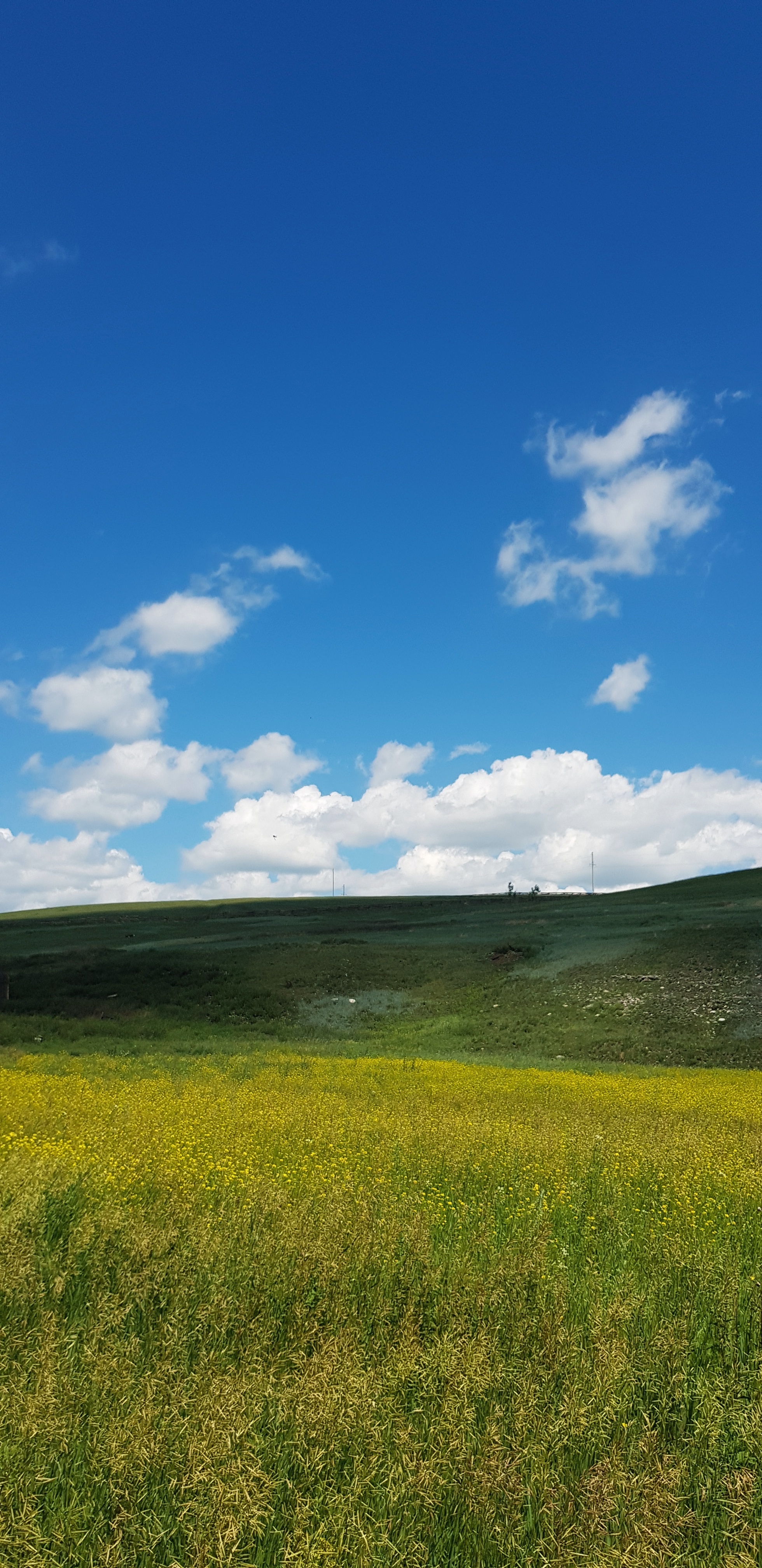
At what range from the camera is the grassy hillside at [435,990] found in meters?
32.8

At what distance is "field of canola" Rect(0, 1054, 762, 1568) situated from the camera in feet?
11.3

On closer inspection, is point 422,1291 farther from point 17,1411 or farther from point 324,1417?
point 17,1411

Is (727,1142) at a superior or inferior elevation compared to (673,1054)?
superior

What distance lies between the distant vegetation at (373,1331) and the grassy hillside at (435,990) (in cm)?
1742

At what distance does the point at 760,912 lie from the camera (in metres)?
52.5

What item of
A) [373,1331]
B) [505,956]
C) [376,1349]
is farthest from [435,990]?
[376,1349]

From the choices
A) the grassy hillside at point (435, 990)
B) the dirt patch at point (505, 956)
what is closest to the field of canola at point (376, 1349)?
the grassy hillside at point (435, 990)

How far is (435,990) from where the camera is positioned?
145 feet

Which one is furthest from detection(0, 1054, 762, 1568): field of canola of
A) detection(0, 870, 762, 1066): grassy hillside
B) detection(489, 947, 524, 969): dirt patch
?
detection(489, 947, 524, 969): dirt patch

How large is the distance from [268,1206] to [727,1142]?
24.9 ft

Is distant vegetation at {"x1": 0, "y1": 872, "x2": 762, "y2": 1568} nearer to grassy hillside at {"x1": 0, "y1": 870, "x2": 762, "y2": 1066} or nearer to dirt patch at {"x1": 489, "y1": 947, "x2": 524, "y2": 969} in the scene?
grassy hillside at {"x1": 0, "y1": 870, "x2": 762, "y2": 1066}

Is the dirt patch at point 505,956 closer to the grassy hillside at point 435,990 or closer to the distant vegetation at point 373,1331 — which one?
the grassy hillside at point 435,990

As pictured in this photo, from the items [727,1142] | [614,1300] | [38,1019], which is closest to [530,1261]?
[614,1300]

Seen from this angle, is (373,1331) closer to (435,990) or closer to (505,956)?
(435,990)
